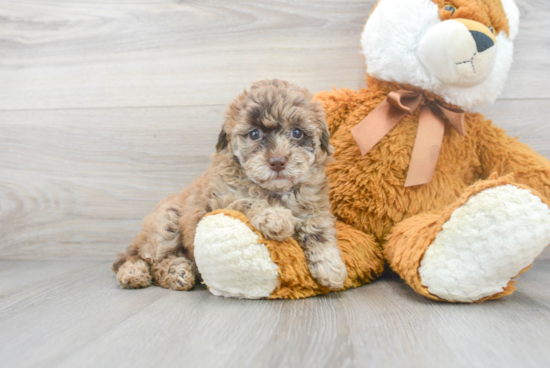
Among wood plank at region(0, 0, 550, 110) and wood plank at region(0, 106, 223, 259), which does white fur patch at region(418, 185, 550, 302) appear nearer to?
wood plank at region(0, 0, 550, 110)

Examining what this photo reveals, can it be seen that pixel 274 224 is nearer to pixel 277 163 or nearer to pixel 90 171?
pixel 277 163

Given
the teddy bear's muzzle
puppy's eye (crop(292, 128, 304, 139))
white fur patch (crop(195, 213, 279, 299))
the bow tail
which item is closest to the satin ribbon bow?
the bow tail

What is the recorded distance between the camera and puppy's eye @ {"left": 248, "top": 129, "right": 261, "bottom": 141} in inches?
45.2

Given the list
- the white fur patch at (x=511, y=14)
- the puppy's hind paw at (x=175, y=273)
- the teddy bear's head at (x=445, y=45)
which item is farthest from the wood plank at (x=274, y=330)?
the white fur patch at (x=511, y=14)

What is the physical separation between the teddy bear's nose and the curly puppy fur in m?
0.52

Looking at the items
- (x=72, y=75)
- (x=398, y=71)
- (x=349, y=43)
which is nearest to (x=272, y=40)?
(x=349, y=43)

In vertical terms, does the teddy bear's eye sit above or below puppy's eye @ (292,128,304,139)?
above

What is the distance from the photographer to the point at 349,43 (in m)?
1.71

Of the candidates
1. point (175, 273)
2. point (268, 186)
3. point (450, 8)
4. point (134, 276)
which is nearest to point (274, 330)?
point (268, 186)

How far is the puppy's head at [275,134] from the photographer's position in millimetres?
1095

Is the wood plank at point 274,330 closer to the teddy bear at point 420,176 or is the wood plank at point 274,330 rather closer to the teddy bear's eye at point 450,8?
the teddy bear at point 420,176

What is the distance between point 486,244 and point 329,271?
1.35 feet

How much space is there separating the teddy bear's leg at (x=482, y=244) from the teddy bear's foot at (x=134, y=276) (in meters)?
0.86

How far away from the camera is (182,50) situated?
5.79 ft
